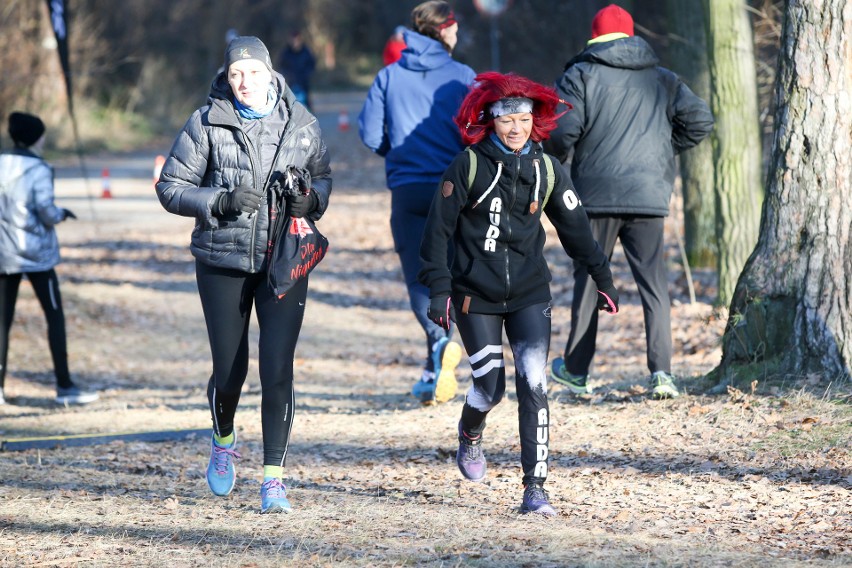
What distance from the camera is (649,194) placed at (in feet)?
23.7

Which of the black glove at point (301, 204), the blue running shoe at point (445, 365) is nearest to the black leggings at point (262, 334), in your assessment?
the black glove at point (301, 204)

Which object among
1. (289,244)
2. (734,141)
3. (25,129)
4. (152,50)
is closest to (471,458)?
(289,244)

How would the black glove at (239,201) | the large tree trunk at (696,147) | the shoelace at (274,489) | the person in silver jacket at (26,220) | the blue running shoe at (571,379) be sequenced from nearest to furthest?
the black glove at (239,201)
the shoelace at (274,489)
the blue running shoe at (571,379)
the person in silver jacket at (26,220)
the large tree trunk at (696,147)

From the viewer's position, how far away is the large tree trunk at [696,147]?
12.4 m

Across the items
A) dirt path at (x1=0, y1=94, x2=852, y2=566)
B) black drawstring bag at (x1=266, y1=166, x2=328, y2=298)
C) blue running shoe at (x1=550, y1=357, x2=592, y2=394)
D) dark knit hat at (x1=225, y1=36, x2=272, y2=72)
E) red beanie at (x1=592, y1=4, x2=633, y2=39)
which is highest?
red beanie at (x1=592, y1=4, x2=633, y2=39)

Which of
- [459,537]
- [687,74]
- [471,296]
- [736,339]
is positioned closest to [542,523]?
[459,537]

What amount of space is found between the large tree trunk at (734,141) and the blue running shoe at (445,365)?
3715 mm

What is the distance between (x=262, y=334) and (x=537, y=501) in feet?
4.80

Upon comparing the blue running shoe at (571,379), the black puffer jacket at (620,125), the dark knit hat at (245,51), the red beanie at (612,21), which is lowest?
the blue running shoe at (571,379)

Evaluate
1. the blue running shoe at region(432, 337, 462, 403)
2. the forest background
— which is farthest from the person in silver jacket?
the forest background

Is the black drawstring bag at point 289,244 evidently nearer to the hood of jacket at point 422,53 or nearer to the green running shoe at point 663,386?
the hood of jacket at point 422,53

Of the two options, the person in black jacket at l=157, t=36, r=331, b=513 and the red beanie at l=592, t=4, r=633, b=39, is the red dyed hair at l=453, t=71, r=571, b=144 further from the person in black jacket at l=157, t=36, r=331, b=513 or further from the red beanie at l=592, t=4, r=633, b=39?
the red beanie at l=592, t=4, r=633, b=39

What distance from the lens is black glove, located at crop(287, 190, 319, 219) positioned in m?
5.38

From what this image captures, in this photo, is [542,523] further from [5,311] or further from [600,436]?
[5,311]
